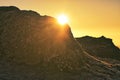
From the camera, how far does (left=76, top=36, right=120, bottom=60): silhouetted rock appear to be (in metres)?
104

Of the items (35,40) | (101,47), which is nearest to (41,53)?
(35,40)

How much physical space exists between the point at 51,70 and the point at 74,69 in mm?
4832

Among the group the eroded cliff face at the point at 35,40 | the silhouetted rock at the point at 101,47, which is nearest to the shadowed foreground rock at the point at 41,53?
the eroded cliff face at the point at 35,40

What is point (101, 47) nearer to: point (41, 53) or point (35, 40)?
point (35, 40)

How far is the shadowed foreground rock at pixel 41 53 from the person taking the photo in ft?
182

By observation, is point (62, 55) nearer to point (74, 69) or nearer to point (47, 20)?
→ point (74, 69)

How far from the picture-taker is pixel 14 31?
2704 inches

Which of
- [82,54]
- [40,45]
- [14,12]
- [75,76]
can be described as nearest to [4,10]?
[14,12]

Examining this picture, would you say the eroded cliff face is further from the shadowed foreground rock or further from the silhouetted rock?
the silhouetted rock

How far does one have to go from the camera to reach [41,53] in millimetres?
61531

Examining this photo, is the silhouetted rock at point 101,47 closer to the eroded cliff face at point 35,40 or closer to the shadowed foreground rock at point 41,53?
the eroded cliff face at point 35,40

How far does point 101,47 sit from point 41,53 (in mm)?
55500

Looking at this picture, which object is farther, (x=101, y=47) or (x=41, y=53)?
(x=101, y=47)

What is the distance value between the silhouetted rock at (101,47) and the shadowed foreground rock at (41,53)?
3096cm
